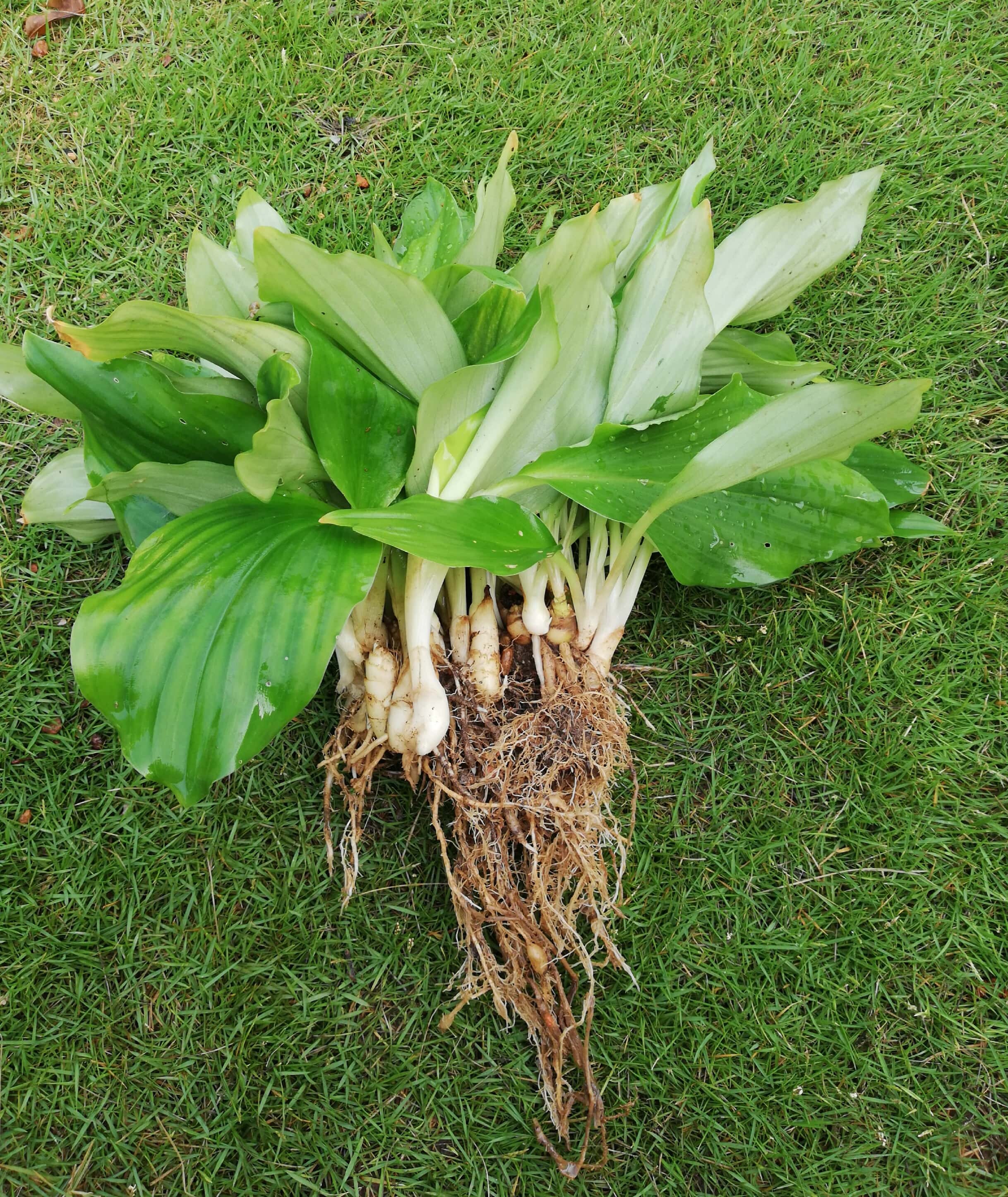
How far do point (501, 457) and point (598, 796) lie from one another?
48cm

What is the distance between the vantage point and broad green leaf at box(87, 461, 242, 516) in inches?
34.5

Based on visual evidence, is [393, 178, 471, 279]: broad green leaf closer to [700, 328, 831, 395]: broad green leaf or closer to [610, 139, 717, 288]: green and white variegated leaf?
[610, 139, 717, 288]: green and white variegated leaf

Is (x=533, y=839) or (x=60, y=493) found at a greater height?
(x=60, y=493)

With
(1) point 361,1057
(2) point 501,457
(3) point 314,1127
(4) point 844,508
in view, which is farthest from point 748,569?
(3) point 314,1127

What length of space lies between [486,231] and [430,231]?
86 mm

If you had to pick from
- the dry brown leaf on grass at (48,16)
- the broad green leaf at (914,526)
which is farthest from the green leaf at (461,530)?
the dry brown leaf on grass at (48,16)

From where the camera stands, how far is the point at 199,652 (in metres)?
0.83

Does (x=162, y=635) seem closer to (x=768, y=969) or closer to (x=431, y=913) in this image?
(x=431, y=913)

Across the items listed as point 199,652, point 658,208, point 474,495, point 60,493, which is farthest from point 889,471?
point 60,493

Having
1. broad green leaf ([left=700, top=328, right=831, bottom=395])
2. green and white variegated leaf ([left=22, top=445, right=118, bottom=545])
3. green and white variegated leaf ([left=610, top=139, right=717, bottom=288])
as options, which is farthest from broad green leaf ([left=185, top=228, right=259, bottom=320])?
broad green leaf ([left=700, top=328, right=831, bottom=395])

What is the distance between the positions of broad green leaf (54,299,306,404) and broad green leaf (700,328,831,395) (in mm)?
526

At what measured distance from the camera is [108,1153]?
3.54 ft

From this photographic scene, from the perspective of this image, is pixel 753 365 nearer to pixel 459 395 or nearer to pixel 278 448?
pixel 459 395

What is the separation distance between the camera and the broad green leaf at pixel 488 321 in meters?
0.91
